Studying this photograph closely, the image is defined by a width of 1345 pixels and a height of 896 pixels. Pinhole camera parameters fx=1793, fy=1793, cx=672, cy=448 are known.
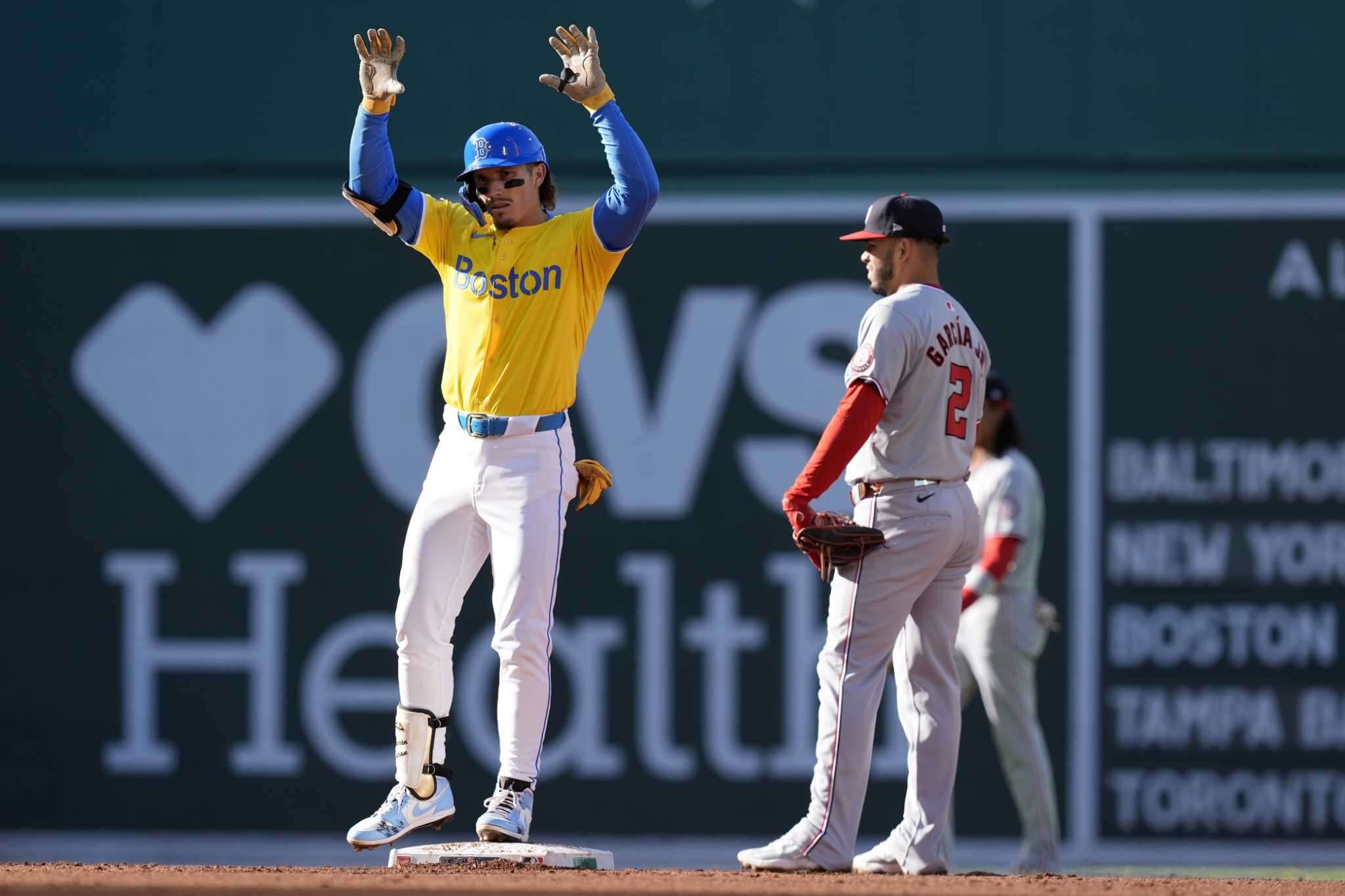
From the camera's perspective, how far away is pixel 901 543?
453 cm

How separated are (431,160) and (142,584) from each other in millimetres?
2111

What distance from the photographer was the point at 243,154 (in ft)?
24.3

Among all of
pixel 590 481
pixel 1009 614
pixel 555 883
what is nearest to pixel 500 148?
pixel 590 481

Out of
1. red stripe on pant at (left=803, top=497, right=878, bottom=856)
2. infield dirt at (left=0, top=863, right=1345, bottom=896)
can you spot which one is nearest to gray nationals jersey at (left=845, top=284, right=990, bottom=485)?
red stripe on pant at (left=803, top=497, right=878, bottom=856)

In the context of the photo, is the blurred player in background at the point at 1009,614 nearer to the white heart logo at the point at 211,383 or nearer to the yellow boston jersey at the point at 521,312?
the yellow boston jersey at the point at 521,312

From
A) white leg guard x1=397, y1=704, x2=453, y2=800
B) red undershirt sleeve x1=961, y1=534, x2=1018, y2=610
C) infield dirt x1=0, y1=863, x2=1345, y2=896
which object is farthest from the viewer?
red undershirt sleeve x1=961, y1=534, x2=1018, y2=610

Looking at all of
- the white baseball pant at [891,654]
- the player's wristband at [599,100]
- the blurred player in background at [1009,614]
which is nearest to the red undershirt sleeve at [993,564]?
the blurred player in background at [1009,614]

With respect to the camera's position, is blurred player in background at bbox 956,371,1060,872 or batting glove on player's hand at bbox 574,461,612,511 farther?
blurred player in background at bbox 956,371,1060,872

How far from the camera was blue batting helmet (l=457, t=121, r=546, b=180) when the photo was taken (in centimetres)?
451

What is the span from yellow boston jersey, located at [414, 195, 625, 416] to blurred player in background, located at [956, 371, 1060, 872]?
2.17 meters

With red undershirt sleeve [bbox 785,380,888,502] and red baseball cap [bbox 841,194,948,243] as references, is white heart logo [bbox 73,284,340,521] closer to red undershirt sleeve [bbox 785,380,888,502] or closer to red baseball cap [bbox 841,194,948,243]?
red baseball cap [bbox 841,194,948,243]

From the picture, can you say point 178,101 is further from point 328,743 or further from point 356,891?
point 356,891

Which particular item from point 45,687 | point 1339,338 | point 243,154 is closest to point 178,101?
point 243,154

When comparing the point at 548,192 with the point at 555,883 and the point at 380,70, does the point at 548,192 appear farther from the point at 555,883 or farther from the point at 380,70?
the point at 555,883
